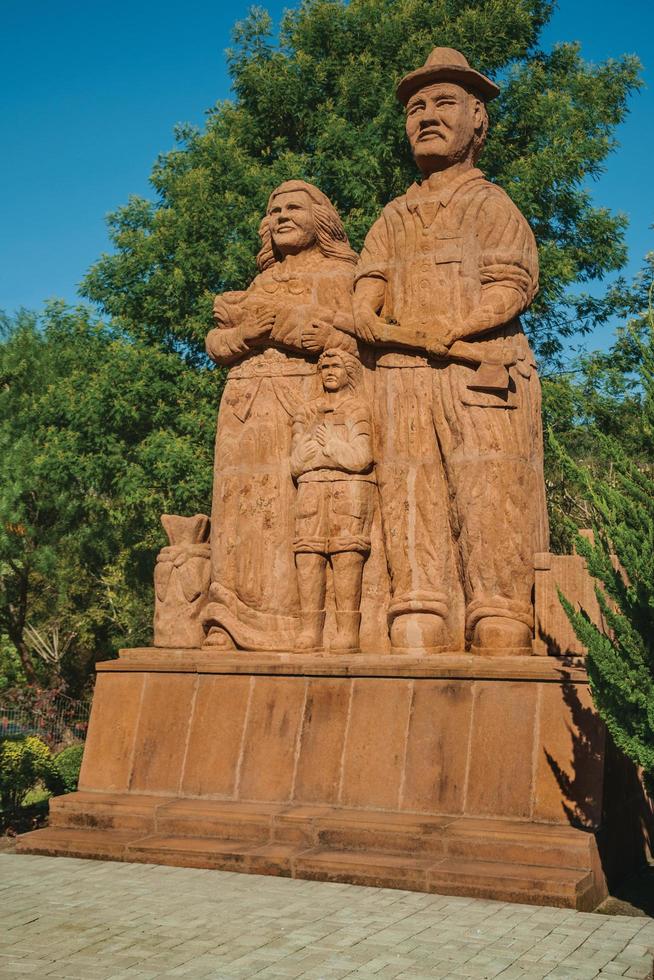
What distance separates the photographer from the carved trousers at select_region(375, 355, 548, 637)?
7.53m

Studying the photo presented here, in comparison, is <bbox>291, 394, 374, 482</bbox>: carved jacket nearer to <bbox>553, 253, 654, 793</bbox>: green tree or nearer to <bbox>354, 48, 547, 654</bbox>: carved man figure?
<bbox>354, 48, 547, 654</bbox>: carved man figure

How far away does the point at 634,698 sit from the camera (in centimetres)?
506

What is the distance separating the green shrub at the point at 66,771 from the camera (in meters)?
12.3

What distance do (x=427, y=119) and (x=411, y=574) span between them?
11.1 ft

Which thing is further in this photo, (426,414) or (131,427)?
(131,427)

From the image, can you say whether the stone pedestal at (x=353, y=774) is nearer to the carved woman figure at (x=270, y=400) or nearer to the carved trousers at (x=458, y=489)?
the carved woman figure at (x=270, y=400)

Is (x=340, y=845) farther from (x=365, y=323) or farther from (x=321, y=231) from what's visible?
(x=321, y=231)

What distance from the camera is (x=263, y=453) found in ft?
27.3

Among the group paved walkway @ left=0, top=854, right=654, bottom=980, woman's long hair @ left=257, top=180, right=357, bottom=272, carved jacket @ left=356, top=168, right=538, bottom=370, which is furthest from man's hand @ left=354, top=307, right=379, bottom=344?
paved walkway @ left=0, top=854, right=654, bottom=980

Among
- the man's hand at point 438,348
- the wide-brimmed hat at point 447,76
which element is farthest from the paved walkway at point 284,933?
the wide-brimmed hat at point 447,76

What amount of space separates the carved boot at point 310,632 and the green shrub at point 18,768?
4.55 metres

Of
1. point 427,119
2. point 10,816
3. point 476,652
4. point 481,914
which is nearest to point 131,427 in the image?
point 10,816

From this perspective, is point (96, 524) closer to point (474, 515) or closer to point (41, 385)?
point (41, 385)

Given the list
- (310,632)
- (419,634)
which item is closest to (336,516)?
(310,632)
